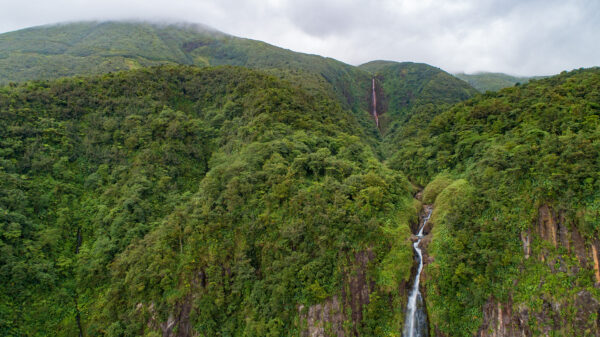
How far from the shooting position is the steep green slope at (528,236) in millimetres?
14297

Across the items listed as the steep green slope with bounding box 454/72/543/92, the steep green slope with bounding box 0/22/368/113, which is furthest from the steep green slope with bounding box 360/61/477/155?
the steep green slope with bounding box 454/72/543/92

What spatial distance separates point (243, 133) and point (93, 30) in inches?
4778

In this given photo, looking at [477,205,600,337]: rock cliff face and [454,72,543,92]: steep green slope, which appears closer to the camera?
[477,205,600,337]: rock cliff face

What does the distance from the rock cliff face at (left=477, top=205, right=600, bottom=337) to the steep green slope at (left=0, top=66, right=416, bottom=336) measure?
217 inches

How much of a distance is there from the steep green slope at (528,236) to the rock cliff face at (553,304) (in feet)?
0.14

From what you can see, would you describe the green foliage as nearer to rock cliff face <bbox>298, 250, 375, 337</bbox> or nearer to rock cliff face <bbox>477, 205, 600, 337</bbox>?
rock cliff face <bbox>477, 205, 600, 337</bbox>

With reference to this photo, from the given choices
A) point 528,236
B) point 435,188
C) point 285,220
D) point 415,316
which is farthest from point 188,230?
point 528,236

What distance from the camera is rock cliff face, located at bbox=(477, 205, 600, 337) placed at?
13.5 m

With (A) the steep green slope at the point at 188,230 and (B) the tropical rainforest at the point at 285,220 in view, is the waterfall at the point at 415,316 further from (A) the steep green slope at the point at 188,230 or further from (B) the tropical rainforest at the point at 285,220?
(A) the steep green slope at the point at 188,230

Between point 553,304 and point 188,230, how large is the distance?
2380cm

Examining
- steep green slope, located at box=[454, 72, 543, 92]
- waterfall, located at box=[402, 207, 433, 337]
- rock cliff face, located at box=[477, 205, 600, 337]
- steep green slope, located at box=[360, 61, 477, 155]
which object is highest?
steep green slope, located at box=[454, 72, 543, 92]

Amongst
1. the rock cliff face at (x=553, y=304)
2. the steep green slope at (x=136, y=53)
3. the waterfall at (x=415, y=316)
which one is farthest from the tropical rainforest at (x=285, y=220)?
the steep green slope at (x=136, y=53)

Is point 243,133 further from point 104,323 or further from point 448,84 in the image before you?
point 448,84

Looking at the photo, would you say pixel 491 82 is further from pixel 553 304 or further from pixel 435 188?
pixel 553 304
